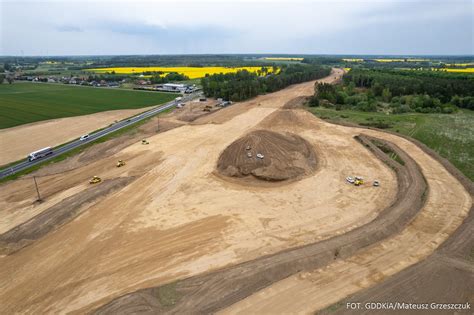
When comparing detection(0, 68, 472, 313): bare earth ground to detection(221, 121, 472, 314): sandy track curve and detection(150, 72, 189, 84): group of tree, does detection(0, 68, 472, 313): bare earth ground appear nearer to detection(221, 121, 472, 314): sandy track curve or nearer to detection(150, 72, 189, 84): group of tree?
detection(221, 121, 472, 314): sandy track curve

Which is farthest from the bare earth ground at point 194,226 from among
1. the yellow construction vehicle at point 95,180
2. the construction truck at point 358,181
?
the yellow construction vehicle at point 95,180

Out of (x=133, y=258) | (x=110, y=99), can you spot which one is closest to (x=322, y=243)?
(x=133, y=258)

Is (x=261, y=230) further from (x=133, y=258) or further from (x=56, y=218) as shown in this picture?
(x=56, y=218)

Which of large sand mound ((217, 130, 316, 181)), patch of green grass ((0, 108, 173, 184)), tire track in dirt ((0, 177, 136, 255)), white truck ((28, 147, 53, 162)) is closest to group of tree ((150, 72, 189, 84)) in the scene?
patch of green grass ((0, 108, 173, 184))

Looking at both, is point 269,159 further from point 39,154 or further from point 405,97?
point 405,97

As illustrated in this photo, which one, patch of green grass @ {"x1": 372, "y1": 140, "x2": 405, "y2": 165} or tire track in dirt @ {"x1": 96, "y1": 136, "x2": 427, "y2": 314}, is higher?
patch of green grass @ {"x1": 372, "y1": 140, "x2": 405, "y2": 165}

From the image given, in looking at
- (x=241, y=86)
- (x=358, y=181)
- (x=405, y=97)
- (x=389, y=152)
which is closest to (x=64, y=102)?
(x=241, y=86)

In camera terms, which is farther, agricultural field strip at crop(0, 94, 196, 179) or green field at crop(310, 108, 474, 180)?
green field at crop(310, 108, 474, 180)
